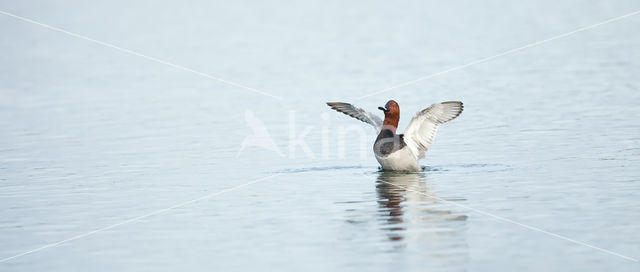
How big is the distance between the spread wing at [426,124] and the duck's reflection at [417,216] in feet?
5.05

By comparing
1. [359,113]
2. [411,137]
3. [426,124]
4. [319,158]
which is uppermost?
[359,113]

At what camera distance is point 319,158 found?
923 inches

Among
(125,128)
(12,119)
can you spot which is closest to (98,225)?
(125,128)

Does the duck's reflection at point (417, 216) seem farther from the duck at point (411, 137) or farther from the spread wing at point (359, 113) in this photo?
the spread wing at point (359, 113)

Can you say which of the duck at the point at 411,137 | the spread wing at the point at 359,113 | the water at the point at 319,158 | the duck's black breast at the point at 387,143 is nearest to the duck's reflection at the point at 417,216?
the water at the point at 319,158

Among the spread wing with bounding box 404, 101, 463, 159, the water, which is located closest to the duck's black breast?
the spread wing with bounding box 404, 101, 463, 159

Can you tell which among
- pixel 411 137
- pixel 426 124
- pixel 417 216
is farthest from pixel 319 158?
pixel 417 216

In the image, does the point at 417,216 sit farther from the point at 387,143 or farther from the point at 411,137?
the point at 411,137

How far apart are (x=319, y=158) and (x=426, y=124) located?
2.99 meters

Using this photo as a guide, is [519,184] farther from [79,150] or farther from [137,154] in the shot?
[79,150]

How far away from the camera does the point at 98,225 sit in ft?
54.3

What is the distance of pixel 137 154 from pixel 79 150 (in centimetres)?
187

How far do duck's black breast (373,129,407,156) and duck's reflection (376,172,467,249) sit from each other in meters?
1.13

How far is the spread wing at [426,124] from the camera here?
21.2m
